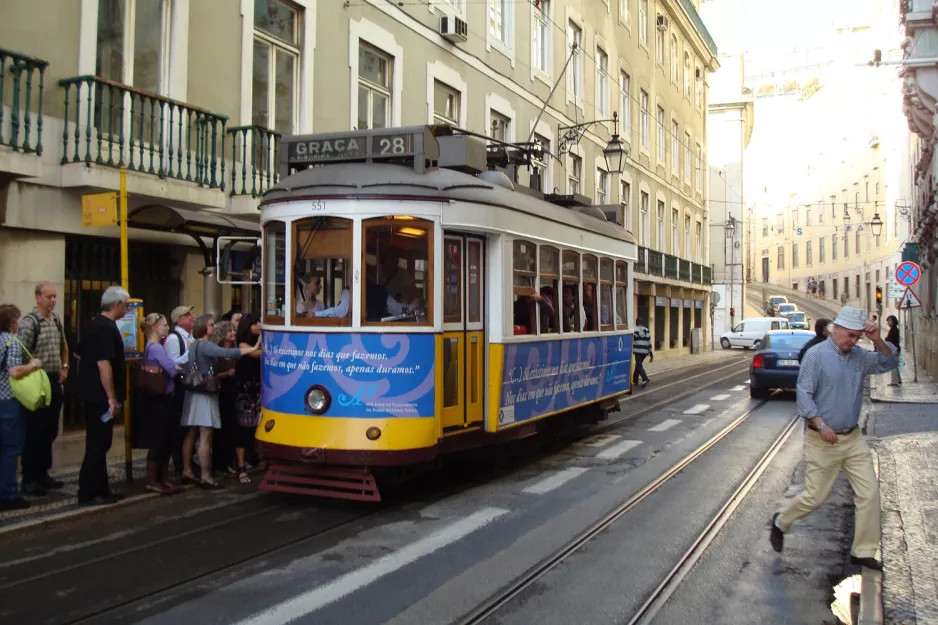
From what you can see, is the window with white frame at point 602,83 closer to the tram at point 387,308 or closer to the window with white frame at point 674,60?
the window with white frame at point 674,60

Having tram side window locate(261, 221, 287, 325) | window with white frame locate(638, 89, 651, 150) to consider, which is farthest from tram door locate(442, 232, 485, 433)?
window with white frame locate(638, 89, 651, 150)

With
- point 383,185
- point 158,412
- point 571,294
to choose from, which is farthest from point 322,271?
point 571,294

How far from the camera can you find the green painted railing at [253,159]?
11953mm

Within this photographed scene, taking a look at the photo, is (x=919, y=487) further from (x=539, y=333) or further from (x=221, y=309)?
(x=221, y=309)

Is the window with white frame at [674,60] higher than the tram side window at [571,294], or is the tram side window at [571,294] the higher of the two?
the window with white frame at [674,60]

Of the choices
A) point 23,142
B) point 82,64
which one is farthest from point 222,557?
point 82,64

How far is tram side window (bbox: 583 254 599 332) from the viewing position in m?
11.1

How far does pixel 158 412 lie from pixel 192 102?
515 centimetres

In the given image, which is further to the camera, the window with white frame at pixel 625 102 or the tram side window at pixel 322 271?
the window with white frame at pixel 625 102

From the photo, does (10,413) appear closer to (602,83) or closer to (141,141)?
(141,141)

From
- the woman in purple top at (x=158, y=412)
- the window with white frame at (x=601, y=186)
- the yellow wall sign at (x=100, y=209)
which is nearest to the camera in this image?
the woman in purple top at (x=158, y=412)

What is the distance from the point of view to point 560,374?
404 inches

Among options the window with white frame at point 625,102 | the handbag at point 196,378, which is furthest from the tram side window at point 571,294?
the window with white frame at point 625,102

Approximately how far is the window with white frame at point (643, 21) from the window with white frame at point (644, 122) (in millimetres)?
2066
